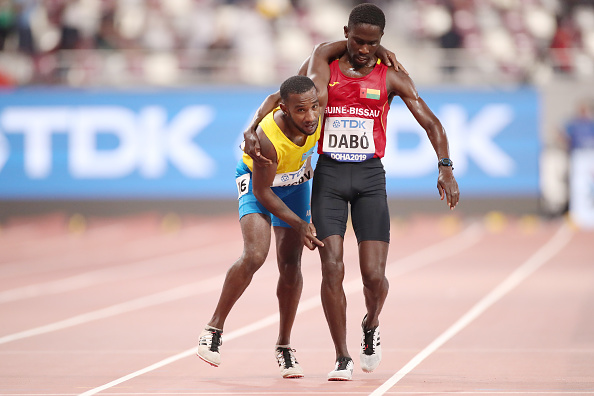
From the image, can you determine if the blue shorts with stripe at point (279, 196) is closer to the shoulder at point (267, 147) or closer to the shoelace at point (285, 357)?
the shoulder at point (267, 147)

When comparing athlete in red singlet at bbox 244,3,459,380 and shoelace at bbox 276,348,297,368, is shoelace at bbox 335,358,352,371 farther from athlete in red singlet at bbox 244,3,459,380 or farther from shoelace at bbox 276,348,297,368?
shoelace at bbox 276,348,297,368

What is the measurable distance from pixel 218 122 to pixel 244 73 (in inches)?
47.7

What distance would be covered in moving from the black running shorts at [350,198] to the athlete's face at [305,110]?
486 millimetres

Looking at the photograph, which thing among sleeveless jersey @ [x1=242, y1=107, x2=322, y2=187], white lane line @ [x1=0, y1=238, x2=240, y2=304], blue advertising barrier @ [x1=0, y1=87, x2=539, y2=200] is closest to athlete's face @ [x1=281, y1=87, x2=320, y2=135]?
sleeveless jersey @ [x1=242, y1=107, x2=322, y2=187]

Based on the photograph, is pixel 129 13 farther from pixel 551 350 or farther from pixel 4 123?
pixel 551 350

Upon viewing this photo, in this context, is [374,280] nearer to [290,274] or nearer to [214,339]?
[290,274]

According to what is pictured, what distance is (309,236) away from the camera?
6.34m

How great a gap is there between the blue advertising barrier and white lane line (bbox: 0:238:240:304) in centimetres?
342

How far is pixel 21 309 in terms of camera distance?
35.3 feet

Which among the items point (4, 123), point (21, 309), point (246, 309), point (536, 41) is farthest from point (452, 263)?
point (4, 123)

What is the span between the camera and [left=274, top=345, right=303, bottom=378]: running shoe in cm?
665

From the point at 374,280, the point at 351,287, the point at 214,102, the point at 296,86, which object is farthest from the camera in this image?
the point at 214,102

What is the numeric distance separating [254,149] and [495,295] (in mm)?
5616

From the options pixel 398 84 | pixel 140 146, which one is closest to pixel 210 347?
pixel 398 84
